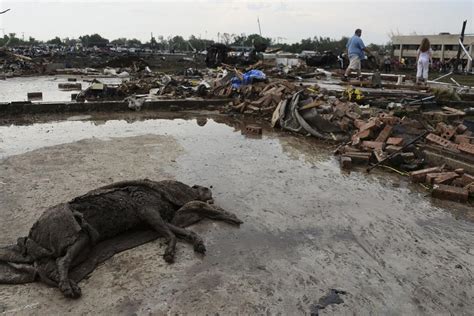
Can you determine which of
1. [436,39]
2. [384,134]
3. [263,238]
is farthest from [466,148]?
[436,39]

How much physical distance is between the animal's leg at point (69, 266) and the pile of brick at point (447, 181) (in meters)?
4.51

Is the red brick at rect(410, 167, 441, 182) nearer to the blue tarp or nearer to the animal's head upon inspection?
the animal's head

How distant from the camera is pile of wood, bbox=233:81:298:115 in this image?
11.3m

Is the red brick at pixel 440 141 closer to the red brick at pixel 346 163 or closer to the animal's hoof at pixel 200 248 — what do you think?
the red brick at pixel 346 163

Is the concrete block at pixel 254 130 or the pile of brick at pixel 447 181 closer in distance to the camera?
the pile of brick at pixel 447 181

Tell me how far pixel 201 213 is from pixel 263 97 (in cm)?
758

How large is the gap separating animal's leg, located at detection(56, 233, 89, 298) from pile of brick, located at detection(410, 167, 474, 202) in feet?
14.8

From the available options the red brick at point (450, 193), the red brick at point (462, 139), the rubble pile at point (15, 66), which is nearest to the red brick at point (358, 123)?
the red brick at point (462, 139)

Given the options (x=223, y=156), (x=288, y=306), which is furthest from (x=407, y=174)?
(x=288, y=306)

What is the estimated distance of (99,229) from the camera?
3.75 meters

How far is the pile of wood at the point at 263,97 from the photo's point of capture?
11.3m

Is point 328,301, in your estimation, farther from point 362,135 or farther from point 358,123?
point 358,123

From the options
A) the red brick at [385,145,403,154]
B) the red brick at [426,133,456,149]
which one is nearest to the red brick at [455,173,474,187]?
the red brick at [426,133,456,149]

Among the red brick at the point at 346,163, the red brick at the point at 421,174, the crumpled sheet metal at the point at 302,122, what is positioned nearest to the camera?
the red brick at the point at 421,174
